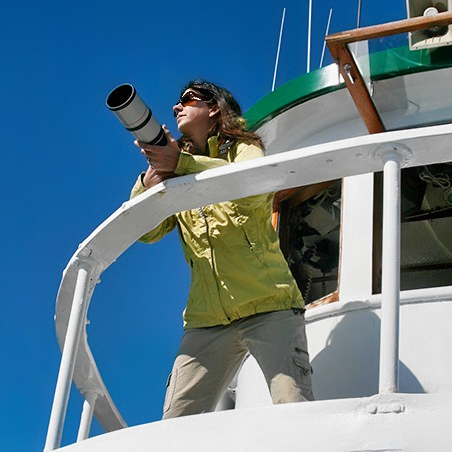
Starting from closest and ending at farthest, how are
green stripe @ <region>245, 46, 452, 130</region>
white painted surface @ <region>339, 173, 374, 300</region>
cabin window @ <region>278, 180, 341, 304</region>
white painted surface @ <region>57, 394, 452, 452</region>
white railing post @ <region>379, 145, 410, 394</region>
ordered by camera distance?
white painted surface @ <region>57, 394, 452, 452</region> → white railing post @ <region>379, 145, 410, 394</region> → white painted surface @ <region>339, 173, 374, 300</region> → green stripe @ <region>245, 46, 452, 130</region> → cabin window @ <region>278, 180, 341, 304</region>

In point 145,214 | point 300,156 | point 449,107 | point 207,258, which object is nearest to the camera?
point 300,156

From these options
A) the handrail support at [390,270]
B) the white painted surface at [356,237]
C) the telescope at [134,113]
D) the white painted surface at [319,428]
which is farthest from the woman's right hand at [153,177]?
the white painted surface at [356,237]

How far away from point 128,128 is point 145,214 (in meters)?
0.35

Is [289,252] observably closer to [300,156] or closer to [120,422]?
[120,422]

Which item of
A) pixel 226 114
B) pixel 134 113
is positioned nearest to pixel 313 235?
pixel 226 114

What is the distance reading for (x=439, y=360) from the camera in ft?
13.2

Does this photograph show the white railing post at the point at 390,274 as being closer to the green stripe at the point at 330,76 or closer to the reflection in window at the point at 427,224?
the green stripe at the point at 330,76

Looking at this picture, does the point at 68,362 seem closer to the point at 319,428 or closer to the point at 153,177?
the point at 153,177

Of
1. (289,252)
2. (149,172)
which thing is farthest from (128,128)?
(289,252)

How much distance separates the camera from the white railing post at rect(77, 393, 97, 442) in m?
3.80

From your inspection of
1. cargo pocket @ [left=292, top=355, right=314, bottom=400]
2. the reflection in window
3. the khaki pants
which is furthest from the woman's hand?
the reflection in window

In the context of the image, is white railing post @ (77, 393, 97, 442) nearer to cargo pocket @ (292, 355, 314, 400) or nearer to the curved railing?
the curved railing

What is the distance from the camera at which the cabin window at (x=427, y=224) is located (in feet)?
17.1

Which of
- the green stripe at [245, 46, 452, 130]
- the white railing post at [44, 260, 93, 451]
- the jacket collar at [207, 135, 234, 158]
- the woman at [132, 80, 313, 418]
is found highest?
the green stripe at [245, 46, 452, 130]
